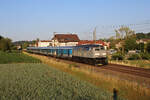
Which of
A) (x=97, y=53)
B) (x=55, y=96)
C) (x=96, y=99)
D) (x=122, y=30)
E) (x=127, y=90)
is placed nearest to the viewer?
(x=96, y=99)

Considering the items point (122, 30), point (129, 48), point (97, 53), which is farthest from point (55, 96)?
point (129, 48)

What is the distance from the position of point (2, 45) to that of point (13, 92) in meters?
68.4

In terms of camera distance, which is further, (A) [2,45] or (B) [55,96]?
(A) [2,45]

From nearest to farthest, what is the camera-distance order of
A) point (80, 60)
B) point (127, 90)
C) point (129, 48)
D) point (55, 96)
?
1. point (55, 96)
2. point (127, 90)
3. point (80, 60)
4. point (129, 48)

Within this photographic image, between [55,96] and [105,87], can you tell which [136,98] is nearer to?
[105,87]

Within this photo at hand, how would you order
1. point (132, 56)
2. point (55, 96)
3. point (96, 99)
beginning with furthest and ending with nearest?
point (132, 56) → point (55, 96) → point (96, 99)

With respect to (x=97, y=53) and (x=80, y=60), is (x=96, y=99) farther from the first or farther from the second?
(x=80, y=60)

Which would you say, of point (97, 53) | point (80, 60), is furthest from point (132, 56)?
point (97, 53)

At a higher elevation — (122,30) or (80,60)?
(122,30)

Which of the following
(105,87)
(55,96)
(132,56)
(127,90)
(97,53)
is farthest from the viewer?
(132,56)

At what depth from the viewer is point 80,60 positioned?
114 ft

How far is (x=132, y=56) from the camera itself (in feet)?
146

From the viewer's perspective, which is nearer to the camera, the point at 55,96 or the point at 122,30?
the point at 55,96

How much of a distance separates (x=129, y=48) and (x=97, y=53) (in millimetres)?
48318
